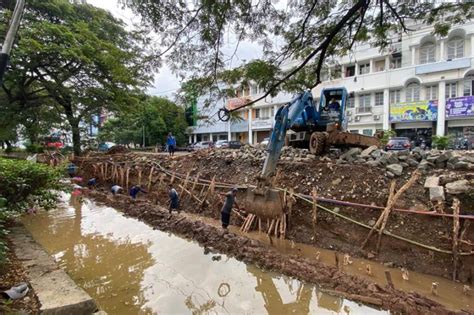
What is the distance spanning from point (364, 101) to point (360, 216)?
24.9 metres

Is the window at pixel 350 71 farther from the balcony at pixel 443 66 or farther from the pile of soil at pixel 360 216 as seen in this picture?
the pile of soil at pixel 360 216

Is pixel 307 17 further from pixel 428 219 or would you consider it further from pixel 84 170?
pixel 84 170

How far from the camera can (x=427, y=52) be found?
26328 mm

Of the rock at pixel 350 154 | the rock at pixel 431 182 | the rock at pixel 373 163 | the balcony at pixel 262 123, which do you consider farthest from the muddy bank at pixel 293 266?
the balcony at pixel 262 123

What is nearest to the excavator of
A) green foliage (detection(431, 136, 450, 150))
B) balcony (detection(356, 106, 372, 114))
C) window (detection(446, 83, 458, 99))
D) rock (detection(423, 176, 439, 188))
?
rock (detection(423, 176, 439, 188))

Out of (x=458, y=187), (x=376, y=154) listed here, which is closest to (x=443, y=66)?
(x=376, y=154)

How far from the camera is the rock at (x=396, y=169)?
27.8 feet

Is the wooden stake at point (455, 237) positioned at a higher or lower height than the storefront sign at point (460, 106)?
lower

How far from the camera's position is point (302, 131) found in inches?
420

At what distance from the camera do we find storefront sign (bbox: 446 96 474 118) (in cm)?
2377

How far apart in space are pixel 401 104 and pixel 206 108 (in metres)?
26.1

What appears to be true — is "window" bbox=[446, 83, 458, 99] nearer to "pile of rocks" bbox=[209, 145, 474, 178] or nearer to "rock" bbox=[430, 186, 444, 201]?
"pile of rocks" bbox=[209, 145, 474, 178]

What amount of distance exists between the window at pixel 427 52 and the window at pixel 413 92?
6.83 ft

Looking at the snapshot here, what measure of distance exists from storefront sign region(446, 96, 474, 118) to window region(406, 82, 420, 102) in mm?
2453
